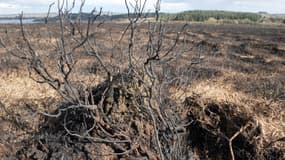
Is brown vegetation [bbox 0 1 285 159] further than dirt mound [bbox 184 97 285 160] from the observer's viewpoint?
No

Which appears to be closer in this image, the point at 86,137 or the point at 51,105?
the point at 86,137

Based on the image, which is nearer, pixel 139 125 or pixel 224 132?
pixel 139 125

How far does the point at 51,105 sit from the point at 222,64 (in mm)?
6200

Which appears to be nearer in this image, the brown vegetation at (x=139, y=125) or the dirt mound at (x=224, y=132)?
the brown vegetation at (x=139, y=125)

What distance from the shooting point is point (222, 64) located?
37.0ft

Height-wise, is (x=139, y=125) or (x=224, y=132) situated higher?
(x=139, y=125)

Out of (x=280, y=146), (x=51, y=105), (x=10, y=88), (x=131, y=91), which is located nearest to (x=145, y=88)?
(x=131, y=91)

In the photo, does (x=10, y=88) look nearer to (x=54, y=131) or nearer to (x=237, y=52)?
(x=54, y=131)

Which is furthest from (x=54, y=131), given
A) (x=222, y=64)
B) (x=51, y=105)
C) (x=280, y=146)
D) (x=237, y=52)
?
(x=237, y=52)

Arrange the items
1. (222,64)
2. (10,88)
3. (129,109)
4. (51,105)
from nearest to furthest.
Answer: (129,109)
(51,105)
(10,88)
(222,64)

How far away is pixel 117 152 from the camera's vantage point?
4.21 meters

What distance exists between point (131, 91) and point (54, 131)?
1.04 meters

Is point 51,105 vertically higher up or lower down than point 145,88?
lower down

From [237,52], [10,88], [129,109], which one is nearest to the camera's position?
[129,109]
